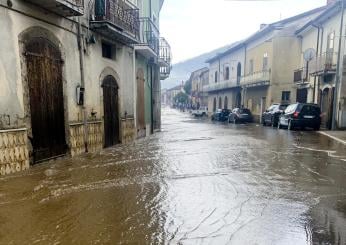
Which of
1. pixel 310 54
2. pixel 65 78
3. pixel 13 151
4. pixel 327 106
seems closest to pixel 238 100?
pixel 310 54

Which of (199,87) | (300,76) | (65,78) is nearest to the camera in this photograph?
(65,78)

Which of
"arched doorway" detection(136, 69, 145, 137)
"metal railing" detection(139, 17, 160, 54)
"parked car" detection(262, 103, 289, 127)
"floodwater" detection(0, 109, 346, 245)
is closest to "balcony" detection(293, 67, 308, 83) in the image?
"parked car" detection(262, 103, 289, 127)

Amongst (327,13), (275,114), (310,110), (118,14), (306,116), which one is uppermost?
(327,13)

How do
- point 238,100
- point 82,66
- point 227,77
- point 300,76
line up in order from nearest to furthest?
point 82,66 < point 300,76 < point 238,100 < point 227,77

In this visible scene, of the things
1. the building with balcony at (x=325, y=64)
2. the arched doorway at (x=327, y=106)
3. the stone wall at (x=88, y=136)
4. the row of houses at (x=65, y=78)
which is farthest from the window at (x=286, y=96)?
the stone wall at (x=88, y=136)

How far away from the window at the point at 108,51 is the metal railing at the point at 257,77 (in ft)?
63.5

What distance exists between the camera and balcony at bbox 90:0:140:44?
10.2 m

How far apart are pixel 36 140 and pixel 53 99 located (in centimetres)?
130

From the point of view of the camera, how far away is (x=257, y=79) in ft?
97.7

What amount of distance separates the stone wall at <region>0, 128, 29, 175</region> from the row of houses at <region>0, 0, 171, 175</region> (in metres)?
0.02

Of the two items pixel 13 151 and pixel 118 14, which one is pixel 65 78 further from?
pixel 118 14

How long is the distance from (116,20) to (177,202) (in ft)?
26.2

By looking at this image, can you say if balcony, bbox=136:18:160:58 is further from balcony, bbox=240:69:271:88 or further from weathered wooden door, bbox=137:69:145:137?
balcony, bbox=240:69:271:88

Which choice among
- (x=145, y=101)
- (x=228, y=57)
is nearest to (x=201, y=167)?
(x=145, y=101)
